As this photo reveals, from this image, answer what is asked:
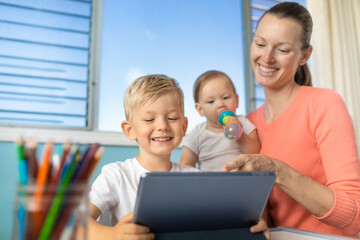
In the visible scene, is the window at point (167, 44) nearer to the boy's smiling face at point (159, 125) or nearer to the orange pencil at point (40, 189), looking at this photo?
the boy's smiling face at point (159, 125)

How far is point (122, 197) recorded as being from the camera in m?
0.96

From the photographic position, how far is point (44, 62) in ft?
7.73

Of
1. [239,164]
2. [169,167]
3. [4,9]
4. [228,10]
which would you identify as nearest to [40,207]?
[239,164]

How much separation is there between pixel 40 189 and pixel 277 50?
108 centimetres

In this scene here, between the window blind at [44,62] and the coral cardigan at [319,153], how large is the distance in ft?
5.42

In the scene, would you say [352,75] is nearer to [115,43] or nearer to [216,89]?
[216,89]

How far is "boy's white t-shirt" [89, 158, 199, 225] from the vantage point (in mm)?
898

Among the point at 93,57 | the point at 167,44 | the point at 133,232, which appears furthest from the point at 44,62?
the point at 133,232

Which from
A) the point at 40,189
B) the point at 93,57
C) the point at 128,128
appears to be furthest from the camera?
the point at 93,57

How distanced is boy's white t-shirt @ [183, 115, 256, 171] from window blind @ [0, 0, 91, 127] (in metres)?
1.25

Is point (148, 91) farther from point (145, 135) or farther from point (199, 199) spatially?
point (199, 199)

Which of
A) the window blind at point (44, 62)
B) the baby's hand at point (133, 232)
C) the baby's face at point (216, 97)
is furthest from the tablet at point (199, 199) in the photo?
the window blind at point (44, 62)

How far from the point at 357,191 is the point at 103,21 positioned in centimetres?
226

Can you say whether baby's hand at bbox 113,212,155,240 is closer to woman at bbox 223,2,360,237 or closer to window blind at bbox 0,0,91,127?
woman at bbox 223,2,360,237
